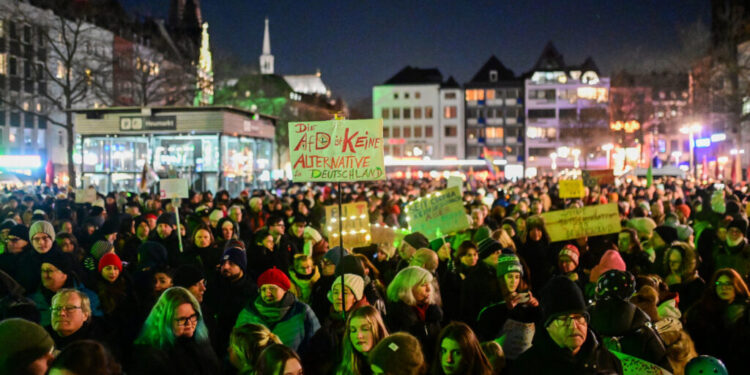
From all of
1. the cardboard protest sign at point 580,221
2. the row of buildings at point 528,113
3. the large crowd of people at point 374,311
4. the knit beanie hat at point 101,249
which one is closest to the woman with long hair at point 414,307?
the large crowd of people at point 374,311

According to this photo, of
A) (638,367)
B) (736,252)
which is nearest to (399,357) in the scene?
(638,367)

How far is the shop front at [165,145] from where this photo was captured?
3012 centimetres

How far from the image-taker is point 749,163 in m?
56.2

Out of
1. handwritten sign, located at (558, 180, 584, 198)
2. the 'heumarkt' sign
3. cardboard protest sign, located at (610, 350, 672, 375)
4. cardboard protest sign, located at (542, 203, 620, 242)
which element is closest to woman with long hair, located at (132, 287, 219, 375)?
cardboard protest sign, located at (610, 350, 672, 375)

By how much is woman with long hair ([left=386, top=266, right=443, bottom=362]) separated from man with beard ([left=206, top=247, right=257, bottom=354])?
4.99ft

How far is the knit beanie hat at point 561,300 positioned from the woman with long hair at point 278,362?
1354mm

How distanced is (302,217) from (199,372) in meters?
9.92

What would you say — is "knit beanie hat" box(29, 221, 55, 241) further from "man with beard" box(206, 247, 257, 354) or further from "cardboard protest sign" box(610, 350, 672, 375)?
"cardboard protest sign" box(610, 350, 672, 375)

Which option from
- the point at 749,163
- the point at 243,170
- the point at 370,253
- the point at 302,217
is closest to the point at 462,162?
the point at 749,163

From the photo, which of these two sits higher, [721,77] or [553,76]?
[553,76]

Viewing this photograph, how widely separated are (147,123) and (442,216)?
76.7ft

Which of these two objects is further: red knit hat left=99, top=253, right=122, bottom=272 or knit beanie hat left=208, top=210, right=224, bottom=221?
knit beanie hat left=208, top=210, right=224, bottom=221

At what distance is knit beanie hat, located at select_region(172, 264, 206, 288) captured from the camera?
571cm

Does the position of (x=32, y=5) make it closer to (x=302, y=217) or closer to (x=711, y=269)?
(x=302, y=217)
